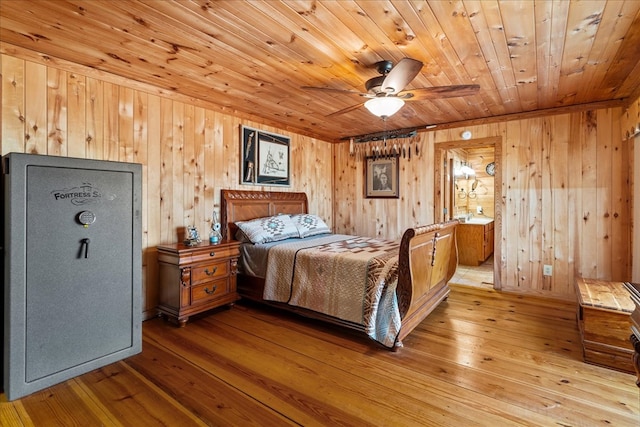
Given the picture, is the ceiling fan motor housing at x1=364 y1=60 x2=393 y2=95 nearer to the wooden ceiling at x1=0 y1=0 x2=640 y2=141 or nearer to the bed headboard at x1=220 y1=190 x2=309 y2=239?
the wooden ceiling at x1=0 y1=0 x2=640 y2=141

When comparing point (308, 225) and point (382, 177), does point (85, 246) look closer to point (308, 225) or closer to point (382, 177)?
point (308, 225)

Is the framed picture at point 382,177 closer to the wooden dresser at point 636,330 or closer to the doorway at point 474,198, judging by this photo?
the doorway at point 474,198

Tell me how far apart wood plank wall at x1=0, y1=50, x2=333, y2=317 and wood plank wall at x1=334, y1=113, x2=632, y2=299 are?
3298mm

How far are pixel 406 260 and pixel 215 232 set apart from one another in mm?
2170

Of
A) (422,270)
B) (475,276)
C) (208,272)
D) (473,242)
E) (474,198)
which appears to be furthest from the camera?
(474,198)

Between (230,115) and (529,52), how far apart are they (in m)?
3.10

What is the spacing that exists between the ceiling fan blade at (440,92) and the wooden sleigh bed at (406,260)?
1066 millimetres

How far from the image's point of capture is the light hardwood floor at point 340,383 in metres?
1.67

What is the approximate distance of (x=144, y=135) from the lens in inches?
118

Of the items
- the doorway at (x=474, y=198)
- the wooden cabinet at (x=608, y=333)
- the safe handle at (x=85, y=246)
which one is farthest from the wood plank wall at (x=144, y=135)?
the wooden cabinet at (x=608, y=333)

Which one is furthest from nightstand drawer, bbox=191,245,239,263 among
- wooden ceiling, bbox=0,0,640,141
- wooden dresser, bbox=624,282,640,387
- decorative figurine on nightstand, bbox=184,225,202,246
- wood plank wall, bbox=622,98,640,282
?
wood plank wall, bbox=622,98,640,282

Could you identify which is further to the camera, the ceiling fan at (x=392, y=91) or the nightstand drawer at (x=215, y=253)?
the nightstand drawer at (x=215, y=253)

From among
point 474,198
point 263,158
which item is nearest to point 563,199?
point 474,198

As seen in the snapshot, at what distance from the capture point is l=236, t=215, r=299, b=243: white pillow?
3.48 metres
